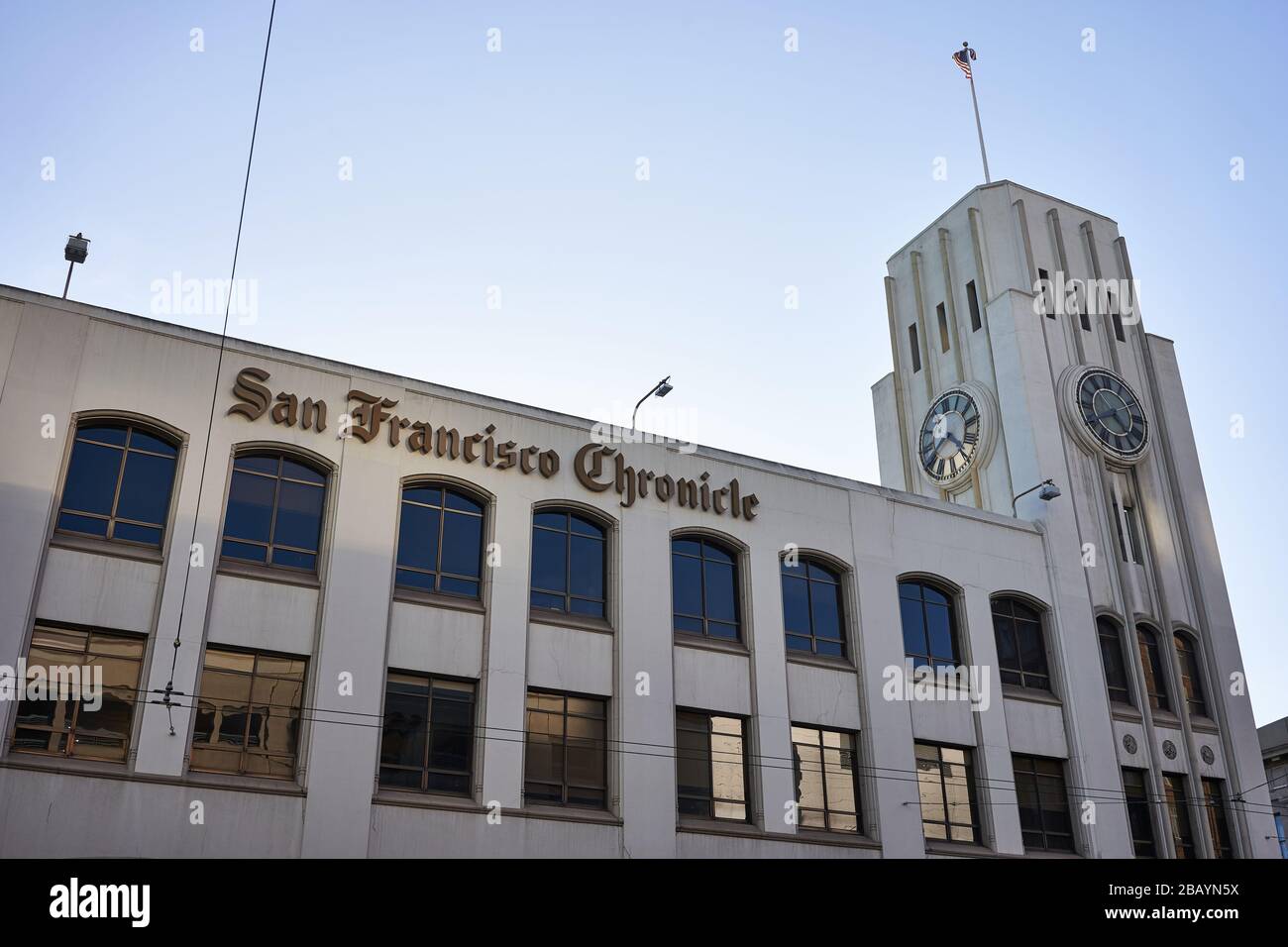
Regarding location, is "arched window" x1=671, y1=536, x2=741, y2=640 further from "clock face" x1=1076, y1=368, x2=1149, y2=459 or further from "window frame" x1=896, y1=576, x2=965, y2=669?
"clock face" x1=1076, y1=368, x2=1149, y2=459

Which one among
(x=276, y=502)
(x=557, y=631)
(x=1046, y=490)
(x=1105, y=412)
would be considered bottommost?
(x=557, y=631)

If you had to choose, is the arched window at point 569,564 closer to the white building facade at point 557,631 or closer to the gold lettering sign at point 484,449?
the white building facade at point 557,631

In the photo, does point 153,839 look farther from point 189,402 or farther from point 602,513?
point 602,513

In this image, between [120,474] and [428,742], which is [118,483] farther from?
[428,742]

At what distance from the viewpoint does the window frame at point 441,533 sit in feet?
84.9

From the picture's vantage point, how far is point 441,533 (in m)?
26.7

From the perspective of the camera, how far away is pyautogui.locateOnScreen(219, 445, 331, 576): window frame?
24.5 meters

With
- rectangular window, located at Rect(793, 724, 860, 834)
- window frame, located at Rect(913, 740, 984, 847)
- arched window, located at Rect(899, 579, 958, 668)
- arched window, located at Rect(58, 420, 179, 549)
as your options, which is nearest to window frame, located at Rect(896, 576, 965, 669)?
arched window, located at Rect(899, 579, 958, 668)

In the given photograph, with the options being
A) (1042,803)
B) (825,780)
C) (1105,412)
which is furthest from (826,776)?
(1105,412)

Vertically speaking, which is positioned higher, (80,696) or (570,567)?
(570,567)

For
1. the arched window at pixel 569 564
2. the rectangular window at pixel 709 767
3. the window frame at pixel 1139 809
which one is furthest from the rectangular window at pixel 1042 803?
the arched window at pixel 569 564

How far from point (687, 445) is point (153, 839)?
1503cm

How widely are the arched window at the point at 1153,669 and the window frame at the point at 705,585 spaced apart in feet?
44.2

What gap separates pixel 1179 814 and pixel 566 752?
61.3 ft
